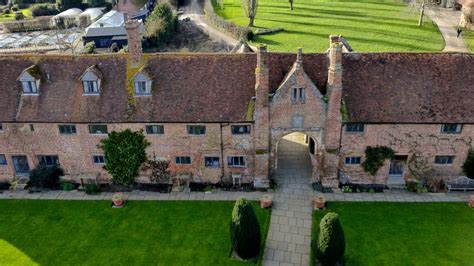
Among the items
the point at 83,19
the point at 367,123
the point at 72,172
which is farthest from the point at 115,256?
the point at 83,19

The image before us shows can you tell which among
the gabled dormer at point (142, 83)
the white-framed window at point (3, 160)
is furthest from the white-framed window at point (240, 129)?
the white-framed window at point (3, 160)

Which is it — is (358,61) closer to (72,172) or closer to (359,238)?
(359,238)

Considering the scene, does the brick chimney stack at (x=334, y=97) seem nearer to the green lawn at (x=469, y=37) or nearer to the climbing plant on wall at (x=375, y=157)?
the climbing plant on wall at (x=375, y=157)

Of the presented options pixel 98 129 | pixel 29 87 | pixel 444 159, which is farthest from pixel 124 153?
pixel 444 159

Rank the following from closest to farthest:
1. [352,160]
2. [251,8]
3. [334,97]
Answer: [334,97] < [352,160] < [251,8]

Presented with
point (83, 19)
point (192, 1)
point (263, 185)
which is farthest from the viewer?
point (192, 1)

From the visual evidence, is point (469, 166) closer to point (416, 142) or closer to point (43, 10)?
point (416, 142)

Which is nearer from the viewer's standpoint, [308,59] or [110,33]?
[308,59]
